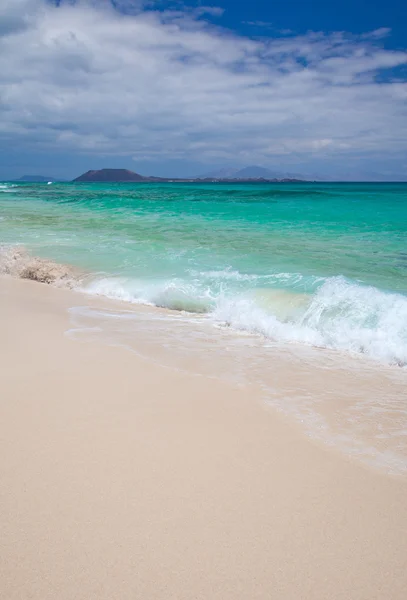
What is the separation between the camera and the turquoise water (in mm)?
5680

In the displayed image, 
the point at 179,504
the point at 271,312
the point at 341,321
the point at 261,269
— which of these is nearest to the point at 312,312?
the point at 341,321

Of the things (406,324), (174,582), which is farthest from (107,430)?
(406,324)

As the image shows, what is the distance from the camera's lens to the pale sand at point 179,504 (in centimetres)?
178

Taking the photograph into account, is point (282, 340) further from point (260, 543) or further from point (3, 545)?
point (3, 545)

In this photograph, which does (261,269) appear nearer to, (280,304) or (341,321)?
(280,304)

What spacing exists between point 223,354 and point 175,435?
75.6 inches

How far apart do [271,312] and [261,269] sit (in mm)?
2718

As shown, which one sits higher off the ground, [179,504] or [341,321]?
[341,321]

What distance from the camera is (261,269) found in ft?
29.3

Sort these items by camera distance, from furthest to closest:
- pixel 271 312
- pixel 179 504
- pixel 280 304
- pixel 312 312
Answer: pixel 280 304 → pixel 271 312 → pixel 312 312 → pixel 179 504

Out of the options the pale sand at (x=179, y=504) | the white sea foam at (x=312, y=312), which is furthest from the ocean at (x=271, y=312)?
the pale sand at (x=179, y=504)

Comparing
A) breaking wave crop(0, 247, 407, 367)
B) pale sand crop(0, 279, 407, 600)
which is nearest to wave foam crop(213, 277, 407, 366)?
breaking wave crop(0, 247, 407, 367)

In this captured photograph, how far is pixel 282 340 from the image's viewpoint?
17.8ft

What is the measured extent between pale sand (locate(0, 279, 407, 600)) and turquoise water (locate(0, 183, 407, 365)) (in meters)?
2.63
